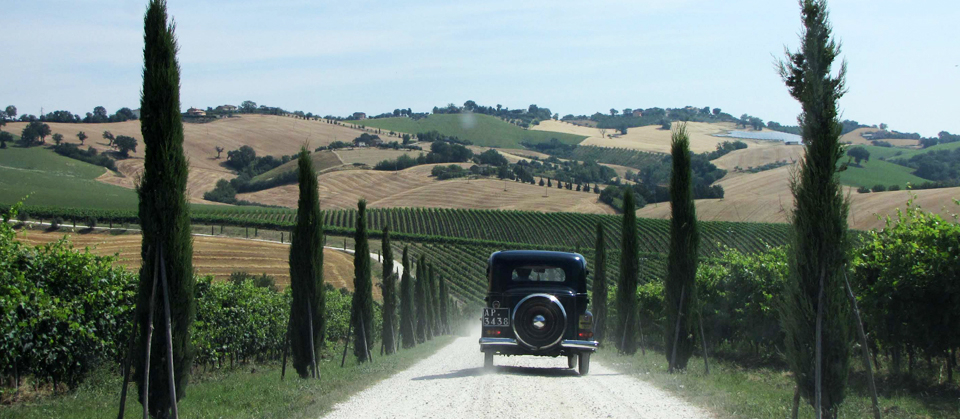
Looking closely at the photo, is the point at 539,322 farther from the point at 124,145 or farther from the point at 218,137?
the point at 218,137

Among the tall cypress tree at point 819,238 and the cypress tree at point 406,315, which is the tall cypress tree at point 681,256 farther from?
the cypress tree at point 406,315

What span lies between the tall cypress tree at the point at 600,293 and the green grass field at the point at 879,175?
41.8m

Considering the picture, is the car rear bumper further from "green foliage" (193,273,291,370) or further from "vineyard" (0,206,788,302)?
"vineyard" (0,206,788,302)

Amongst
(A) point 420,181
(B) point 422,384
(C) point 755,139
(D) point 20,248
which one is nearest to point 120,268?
(D) point 20,248

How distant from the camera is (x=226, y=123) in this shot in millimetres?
135125

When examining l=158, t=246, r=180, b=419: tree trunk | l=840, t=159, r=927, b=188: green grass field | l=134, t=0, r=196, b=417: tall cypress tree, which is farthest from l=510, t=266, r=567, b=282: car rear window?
l=840, t=159, r=927, b=188: green grass field

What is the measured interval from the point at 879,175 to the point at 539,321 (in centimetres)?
6822

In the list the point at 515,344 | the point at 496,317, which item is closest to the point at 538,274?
the point at 496,317

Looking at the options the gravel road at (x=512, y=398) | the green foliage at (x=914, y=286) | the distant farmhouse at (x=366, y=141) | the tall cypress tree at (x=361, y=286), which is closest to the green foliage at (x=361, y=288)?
the tall cypress tree at (x=361, y=286)

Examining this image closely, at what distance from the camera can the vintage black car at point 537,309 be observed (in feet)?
44.5

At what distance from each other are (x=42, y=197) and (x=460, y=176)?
187ft

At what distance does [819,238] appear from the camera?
8250 mm

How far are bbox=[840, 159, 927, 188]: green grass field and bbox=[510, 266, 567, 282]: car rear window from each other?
53505 mm

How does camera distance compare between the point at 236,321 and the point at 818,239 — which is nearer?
the point at 818,239
